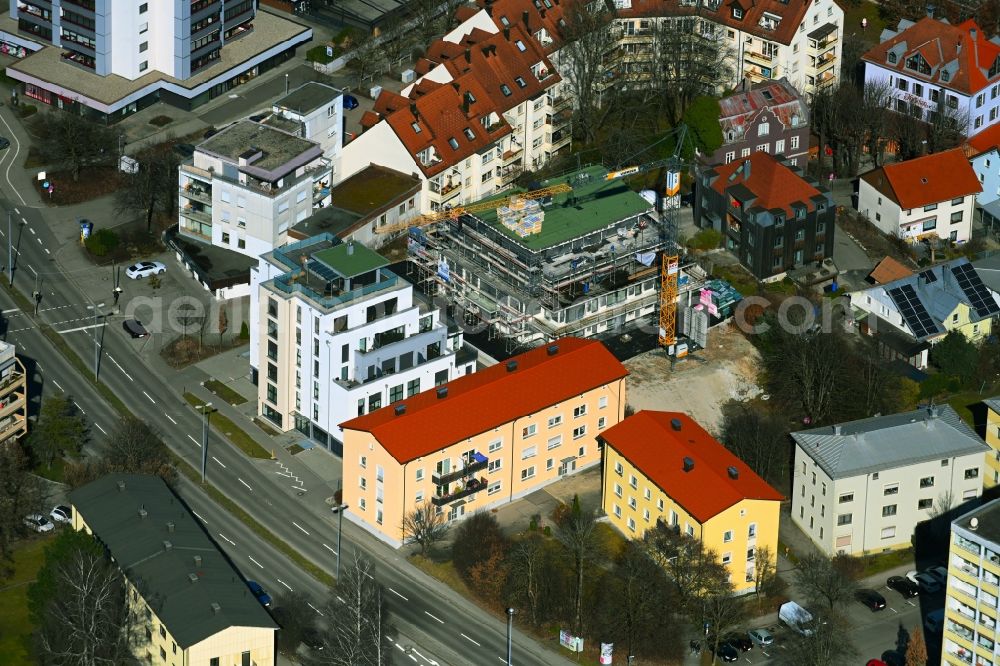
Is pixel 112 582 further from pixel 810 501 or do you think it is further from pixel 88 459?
pixel 810 501

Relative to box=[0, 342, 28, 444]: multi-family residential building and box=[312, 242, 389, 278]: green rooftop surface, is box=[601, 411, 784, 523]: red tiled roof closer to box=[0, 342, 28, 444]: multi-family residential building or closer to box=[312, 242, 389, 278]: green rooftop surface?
box=[312, 242, 389, 278]: green rooftop surface

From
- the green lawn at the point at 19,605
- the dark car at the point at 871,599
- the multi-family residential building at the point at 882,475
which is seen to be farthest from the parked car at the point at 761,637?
the green lawn at the point at 19,605

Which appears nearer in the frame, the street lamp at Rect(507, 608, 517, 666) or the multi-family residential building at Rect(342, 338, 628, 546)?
the street lamp at Rect(507, 608, 517, 666)

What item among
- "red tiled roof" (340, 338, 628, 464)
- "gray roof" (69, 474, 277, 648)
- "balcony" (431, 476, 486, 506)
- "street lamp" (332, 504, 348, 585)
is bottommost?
"street lamp" (332, 504, 348, 585)

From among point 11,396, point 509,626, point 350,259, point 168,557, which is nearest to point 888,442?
point 509,626

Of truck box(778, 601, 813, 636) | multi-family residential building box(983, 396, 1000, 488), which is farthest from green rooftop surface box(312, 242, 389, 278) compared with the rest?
multi-family residential building box(983, 396, 1000, 488)

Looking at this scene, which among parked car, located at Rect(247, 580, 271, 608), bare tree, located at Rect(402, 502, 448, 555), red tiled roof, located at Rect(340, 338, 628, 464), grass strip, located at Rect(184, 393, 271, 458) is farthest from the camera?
grass strip, located at Rect(184, 393, 271, 458)
